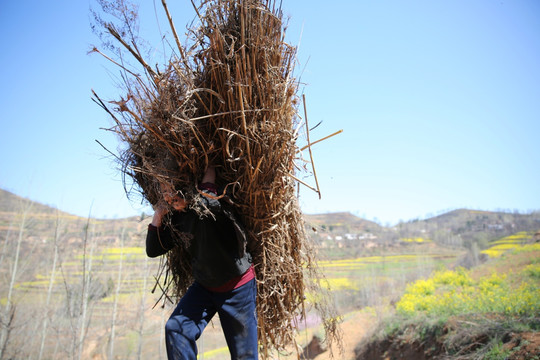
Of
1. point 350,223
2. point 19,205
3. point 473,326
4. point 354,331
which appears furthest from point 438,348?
point 350,223

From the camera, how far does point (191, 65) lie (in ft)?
5.31

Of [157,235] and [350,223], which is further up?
[350,223]

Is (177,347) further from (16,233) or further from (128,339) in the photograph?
(128,339)

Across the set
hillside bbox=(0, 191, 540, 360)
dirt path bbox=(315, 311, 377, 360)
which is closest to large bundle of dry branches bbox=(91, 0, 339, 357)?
hillside bbox=(0, 191, 540, 360)

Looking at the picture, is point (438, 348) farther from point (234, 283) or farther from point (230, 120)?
point (230, 120)

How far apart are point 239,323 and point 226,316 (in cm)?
7

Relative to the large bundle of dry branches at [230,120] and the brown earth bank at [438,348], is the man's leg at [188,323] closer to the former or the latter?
the large bundle of dry branches at [230,120]

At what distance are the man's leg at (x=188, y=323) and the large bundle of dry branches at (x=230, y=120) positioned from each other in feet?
0.92

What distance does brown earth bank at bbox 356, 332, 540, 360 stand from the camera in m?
3.80

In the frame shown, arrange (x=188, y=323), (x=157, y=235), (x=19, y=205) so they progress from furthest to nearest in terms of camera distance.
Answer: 1. (x=19, y=205)
2. (x=157, y=235)
3. (x=188, y=323)

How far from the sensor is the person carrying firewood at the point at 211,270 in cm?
152

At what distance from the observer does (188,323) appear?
1.53m

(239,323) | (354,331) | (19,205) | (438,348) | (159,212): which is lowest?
(354,331)

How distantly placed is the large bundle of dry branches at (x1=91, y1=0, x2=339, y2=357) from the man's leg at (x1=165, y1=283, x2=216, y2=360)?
28 cm
